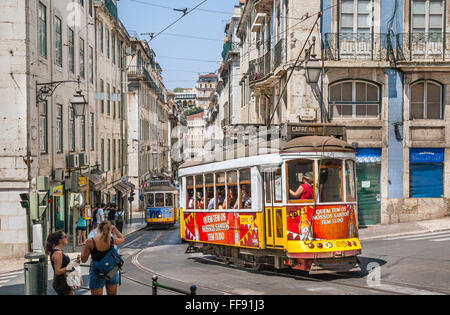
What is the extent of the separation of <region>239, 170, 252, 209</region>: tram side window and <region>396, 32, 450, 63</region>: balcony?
12468mm

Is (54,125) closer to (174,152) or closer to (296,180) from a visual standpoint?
(296,180)

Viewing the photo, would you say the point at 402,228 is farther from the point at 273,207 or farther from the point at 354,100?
the point at 273,207

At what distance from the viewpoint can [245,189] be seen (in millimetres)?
13789

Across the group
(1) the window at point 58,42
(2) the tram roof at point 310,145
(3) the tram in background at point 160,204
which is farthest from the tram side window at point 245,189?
(3) the tram in background at point 160,204

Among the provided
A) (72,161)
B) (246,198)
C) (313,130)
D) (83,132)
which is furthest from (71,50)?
(313,130)

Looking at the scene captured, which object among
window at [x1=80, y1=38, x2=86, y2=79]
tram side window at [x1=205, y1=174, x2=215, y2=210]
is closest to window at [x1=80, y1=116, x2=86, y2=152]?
window at [x1=80, y1=38, x2=86, y2=79]

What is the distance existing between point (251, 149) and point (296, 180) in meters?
1.62

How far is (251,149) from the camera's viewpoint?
13688 mm

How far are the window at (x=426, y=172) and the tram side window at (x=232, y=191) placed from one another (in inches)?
467

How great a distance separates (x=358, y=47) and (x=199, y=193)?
36.0 feet

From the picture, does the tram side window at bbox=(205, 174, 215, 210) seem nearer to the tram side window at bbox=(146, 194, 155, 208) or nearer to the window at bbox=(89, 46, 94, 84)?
the window at bbox=(89, 46, 94, 84)

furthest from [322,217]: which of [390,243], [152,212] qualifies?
[152,212]

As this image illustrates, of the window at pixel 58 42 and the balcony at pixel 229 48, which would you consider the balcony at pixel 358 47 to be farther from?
the balcony at pixel 229 48

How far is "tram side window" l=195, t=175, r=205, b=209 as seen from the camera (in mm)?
16297
